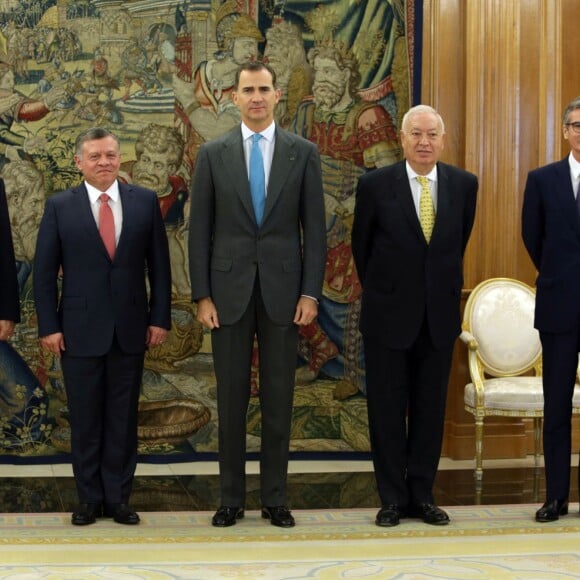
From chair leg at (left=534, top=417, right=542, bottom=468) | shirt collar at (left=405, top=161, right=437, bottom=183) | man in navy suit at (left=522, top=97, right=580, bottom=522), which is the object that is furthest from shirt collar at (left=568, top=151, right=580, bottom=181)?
chair leg at (left=534, top=417, right=542, bottom=468)

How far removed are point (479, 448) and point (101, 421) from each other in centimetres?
226

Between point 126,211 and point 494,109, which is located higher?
point 494,109

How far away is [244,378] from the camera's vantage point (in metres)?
4.97

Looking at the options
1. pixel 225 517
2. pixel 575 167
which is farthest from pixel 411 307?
pixel 225 517

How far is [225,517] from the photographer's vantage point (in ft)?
16.1

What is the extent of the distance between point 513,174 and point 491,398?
147cm

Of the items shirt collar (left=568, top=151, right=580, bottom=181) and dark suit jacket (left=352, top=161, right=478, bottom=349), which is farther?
shirt collar (left=568, top=151, right=580, bottom=181)

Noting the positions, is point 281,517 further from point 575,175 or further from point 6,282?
point 575,175

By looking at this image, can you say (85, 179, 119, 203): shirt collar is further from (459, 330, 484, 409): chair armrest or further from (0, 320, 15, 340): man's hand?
(459, 330, 484, 409): chair armrest

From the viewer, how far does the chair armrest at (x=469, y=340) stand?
6414 millimetres

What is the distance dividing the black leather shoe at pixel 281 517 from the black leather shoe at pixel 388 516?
39 cm

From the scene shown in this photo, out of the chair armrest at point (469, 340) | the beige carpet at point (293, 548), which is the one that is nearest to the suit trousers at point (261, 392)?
the beige carpet at point (293, 548)

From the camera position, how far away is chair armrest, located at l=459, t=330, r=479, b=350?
6.41 metres

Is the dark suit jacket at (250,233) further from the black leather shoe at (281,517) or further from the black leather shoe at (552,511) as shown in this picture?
the black leather shoe at (552,511)
